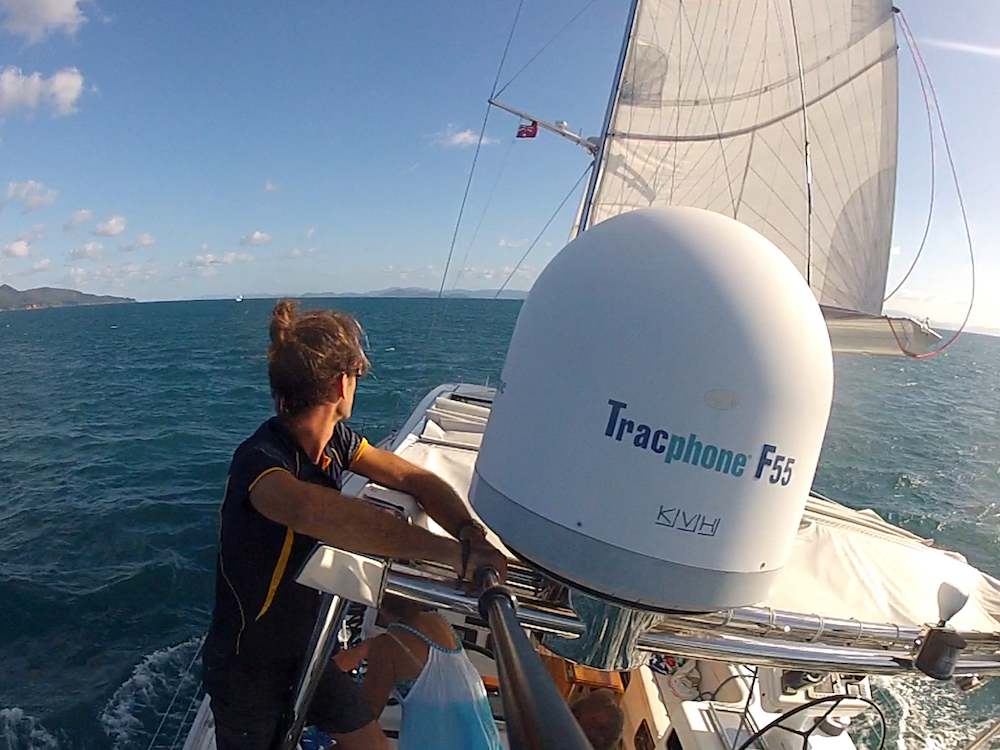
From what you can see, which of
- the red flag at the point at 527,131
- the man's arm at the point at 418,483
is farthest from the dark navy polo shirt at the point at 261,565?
the red flag at the point at 527,131

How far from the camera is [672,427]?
47.1 inches

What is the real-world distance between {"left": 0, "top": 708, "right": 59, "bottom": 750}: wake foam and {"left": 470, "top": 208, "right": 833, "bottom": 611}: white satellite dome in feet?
20.1

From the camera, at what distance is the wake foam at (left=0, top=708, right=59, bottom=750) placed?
5.18 m

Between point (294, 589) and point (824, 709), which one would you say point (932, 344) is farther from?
point (294, 589)

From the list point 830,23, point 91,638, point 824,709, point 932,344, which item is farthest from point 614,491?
point 830,23

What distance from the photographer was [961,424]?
25.2 meters

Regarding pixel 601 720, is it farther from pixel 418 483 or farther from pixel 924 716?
pixel 924 716

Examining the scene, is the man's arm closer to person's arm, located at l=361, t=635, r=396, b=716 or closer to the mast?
person's arm, located at l=361, t=635, r=396, b=716

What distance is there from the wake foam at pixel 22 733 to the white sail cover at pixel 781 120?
7777 mm

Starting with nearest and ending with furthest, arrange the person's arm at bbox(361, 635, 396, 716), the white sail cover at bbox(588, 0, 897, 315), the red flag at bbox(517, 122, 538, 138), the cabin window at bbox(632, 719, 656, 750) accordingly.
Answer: the person's arm at bbox(361, 635, 396, 716), the cabin window at bbox(632, 719, 656, 750), the white sail cover at bbox(588, 0, 897, 315), the red flag at bbox(517, 122, 538, 138)

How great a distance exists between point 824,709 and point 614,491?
2484mm

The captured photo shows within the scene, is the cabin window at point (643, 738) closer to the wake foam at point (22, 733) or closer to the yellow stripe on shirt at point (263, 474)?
the yellow stripe on shirt at point (263, 474)

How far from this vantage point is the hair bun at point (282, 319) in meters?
1.74

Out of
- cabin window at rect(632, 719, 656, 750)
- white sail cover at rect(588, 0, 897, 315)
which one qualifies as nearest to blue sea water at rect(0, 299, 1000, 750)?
cabin window at rect(632, 719, 656, 750)
